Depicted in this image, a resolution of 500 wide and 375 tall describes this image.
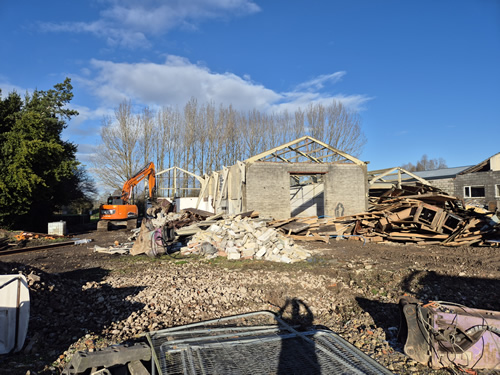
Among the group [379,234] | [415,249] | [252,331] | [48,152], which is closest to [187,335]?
[252,331]

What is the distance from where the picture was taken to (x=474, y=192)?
84.9ft

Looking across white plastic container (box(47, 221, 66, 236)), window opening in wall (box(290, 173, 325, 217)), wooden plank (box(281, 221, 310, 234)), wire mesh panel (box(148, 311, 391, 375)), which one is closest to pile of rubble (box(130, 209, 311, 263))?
wooden plank (box(281, 221, 310, 234))

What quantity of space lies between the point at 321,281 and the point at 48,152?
18013 millimetres

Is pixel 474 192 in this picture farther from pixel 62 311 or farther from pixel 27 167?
pixel 27 167

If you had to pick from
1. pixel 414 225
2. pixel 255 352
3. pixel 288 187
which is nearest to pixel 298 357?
pixel 255 352

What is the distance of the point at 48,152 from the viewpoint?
18.6 m

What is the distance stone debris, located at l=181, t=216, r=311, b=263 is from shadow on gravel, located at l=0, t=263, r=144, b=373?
173 inches

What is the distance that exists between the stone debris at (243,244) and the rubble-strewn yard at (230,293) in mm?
520

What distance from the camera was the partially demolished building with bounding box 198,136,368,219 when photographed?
17.2 metres

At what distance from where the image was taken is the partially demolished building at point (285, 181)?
17156 millimetres

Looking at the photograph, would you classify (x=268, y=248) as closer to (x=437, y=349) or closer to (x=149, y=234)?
(x=149, y=234)

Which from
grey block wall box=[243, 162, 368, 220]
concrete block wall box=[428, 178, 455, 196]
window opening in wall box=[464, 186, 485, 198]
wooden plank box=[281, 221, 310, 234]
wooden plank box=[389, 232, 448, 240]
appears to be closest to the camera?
wooden plank box=[389, 232, 448, 240]

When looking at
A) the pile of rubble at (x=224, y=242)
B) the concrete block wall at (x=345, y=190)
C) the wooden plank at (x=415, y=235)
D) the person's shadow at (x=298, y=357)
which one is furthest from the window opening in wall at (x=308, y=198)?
the person's shadow at (x=298, y=357)

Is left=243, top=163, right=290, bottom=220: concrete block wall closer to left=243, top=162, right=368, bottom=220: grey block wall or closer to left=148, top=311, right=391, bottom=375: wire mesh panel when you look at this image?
left=243, top=162, right=368, bottom=220: grey block wall
